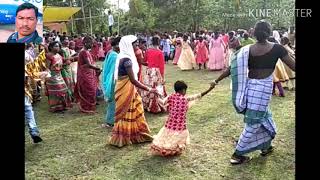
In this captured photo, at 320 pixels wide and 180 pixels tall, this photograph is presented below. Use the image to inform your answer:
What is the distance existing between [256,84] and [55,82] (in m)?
4.26

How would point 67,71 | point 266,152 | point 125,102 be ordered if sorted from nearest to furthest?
1. point 266,152
2. point 125,102
3. point 67,71

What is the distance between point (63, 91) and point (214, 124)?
3.02 m

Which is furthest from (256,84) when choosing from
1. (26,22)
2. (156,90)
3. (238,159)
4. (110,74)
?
(26,22)

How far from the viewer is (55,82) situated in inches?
291

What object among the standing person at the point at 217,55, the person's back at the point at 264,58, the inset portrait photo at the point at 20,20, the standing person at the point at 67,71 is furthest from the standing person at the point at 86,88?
the standing person at the point at 217,55

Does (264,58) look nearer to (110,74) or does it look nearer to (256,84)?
(256,84)

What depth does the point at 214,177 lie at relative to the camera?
4242mm

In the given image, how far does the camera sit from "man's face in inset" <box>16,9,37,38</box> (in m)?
6.52

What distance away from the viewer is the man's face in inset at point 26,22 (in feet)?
21.4

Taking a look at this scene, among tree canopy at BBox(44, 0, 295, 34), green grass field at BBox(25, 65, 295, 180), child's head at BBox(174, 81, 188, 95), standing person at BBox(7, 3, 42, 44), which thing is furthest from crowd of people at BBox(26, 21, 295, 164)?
tree canopy at BBox(44, 0, 295, 34)

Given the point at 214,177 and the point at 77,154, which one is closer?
the point at 214,177

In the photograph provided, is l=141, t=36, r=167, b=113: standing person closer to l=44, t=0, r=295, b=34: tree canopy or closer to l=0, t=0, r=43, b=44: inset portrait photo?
l=0, t=0, r=43, b=44: inset portrait photo
